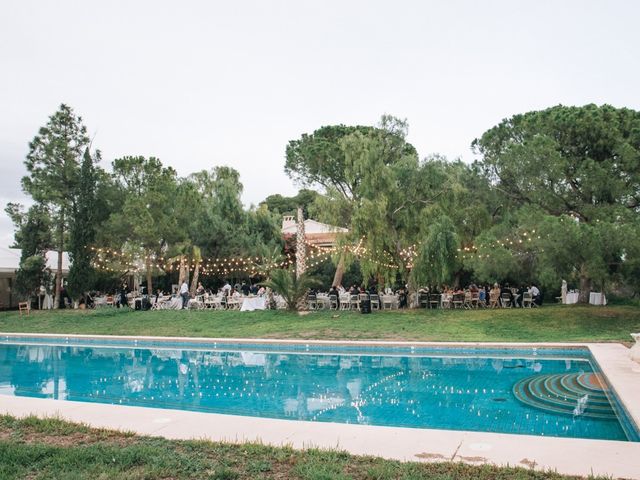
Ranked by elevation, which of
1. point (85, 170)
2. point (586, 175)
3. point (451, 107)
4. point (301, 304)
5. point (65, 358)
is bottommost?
point (65, 358)

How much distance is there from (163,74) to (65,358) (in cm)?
977

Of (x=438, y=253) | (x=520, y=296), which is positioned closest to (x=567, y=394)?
(x=438, y=253)

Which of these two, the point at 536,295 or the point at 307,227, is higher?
the point at 307,227

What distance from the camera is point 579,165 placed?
57.2 feet

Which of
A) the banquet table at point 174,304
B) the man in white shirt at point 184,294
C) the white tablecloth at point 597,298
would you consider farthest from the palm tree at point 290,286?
the white tablecloth at point 597,298

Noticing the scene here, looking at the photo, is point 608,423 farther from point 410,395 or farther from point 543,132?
point 543,132

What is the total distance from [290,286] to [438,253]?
5.67m

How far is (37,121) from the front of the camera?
2575cm

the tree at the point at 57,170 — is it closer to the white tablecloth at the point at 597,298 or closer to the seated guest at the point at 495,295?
the seated guest at the point at 495,295

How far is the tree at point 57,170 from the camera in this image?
2539 centimetres

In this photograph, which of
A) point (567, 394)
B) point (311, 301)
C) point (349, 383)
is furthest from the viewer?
point (311, 301)

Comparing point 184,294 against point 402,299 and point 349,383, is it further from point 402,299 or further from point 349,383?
point 349,383

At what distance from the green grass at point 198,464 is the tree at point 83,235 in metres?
20.4

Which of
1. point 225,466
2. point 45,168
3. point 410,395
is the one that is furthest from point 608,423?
point 45,168
